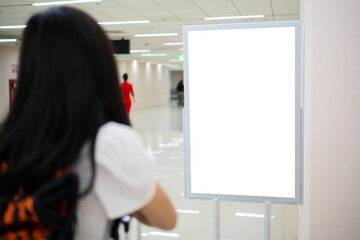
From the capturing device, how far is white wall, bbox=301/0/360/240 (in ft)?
7.47

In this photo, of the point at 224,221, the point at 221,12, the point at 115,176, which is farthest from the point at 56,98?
the point at 221,12

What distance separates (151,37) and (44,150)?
12.6 metres

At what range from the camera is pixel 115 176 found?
0.78m

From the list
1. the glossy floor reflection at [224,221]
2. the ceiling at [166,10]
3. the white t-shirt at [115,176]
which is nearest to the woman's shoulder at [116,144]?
the white t-shirt at [115,176]

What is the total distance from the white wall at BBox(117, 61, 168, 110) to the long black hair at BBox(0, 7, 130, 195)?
20356 millimetres

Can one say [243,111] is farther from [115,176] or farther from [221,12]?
[221,12]

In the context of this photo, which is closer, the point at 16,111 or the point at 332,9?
the point at 16,111

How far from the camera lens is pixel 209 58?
2.30 meters

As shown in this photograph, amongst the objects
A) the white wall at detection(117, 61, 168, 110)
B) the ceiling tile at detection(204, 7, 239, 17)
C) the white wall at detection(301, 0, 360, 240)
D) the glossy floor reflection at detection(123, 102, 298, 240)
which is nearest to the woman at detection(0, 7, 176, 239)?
the white wall at detection(301, 0, 360, 240)

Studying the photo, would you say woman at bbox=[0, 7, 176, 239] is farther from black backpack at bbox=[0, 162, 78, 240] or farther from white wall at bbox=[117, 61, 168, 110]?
white wall at bbox=[117, 61, 168, 110]

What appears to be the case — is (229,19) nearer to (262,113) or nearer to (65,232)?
(262,113)

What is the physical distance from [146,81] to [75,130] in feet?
83.8

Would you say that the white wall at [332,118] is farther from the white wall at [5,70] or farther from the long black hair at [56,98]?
the white wall at [5,70]

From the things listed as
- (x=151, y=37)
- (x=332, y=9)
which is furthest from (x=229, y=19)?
(x=332, y=9)
